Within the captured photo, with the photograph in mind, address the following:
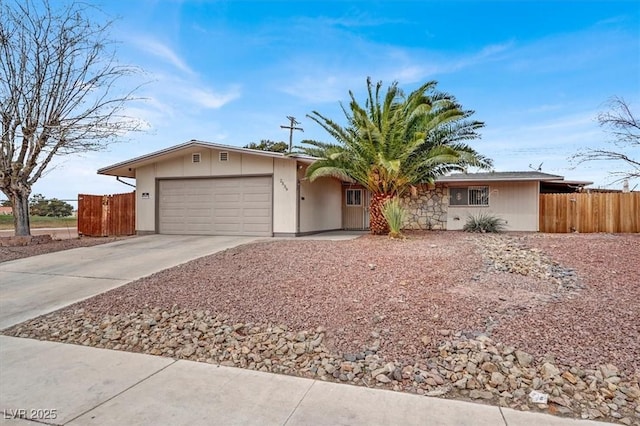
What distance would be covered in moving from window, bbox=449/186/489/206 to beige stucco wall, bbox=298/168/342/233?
4.92 m

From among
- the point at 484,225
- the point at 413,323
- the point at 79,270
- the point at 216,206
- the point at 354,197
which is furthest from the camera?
the point at 354,197

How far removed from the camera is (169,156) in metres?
13.8

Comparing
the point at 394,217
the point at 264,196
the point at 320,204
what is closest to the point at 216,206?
the point at 264,196

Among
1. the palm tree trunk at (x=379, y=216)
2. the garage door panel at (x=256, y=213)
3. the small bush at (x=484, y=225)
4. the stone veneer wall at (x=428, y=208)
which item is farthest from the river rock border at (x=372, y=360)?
the stone veneer wall at (x=428, y=208)

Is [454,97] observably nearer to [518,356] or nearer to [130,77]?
[518,356]

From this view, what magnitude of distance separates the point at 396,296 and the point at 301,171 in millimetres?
8348

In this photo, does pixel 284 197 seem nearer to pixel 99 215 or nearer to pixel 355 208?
pixel 355 208

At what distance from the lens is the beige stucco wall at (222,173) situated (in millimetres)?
12570

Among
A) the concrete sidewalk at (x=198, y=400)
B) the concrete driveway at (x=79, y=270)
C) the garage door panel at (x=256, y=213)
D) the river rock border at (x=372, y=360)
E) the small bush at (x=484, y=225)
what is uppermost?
the garage door panel at (x=256, y=213)

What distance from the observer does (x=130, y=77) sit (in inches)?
478

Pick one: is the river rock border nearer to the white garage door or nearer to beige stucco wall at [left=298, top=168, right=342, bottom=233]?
the white garage door

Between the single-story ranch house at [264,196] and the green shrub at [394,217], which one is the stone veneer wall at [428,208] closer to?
the single-story ranch house at [264,196]

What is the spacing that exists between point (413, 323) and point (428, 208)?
41.0 feet

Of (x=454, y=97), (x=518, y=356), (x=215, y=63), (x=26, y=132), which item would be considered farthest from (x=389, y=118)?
(x=26, y=132)
